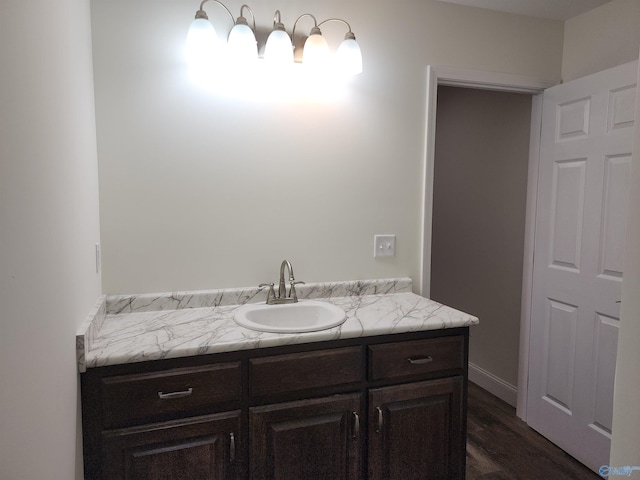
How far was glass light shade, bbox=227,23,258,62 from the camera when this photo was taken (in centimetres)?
170

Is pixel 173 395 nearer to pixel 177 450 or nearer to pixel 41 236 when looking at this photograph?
pixel 177 450

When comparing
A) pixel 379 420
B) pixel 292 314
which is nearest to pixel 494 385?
pixel 379 420

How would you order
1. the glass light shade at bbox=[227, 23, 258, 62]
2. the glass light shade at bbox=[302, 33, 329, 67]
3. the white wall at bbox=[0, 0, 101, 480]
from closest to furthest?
1. the white wall at bbox=[0, 0, 101, 480]
2. the glass light shade at bbox=[227, 23, 258, 62]
3. the glass light shade at bbox=[302, 33, 329, 67]

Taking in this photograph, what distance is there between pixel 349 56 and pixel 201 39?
0.64 meters

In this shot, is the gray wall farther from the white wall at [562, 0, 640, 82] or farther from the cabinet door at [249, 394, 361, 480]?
the cabinet door at [249, 394, 361, 480]

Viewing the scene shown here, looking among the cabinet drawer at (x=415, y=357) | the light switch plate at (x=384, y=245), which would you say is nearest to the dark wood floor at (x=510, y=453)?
the cabinet drawer at (x=415, y=357)

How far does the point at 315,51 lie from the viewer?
1.82 metres

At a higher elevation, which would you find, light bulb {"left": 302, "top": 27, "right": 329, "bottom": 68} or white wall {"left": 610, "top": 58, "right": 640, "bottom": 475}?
light bulb {"left": 302, "top": 27, "right": 329, "bottom": 68}

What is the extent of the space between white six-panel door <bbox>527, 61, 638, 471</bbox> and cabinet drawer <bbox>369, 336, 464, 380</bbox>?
851 mm

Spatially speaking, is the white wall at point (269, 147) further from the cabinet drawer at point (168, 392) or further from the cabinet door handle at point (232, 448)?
the cabinet door handle at point (232, 448)

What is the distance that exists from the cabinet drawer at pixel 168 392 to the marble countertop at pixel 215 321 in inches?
2.6

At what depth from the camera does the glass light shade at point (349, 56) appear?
184cm

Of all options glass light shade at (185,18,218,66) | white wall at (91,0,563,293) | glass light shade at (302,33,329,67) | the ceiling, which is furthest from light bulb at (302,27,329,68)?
Answer: the ceiling

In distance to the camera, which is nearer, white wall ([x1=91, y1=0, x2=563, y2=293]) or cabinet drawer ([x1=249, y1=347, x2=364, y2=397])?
cabinet drawer ([x1=249, y1=347, x2=364, y2=397])
